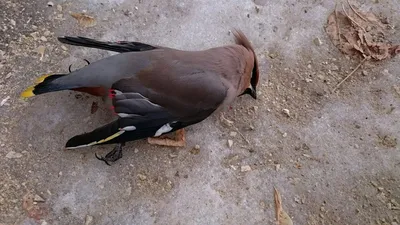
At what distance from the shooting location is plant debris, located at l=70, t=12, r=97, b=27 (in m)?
3.61

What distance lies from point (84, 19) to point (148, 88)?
878mm

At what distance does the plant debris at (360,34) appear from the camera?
11.9 feet

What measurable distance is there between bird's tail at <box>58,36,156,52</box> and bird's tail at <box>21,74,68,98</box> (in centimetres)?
21

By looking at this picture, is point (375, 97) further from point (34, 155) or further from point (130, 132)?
point (34, 155)

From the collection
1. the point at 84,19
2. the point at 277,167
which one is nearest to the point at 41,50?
the point at 84,19

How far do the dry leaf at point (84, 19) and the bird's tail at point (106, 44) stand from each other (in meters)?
0.42

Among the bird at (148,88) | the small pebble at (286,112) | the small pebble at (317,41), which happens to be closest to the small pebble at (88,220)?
the bird at (148,88)

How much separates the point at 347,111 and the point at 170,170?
1.06 meters

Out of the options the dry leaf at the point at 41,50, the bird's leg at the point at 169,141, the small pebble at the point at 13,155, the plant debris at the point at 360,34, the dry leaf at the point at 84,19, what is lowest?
the small pebble at the point at 13,155

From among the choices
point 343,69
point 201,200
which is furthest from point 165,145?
point 343,69

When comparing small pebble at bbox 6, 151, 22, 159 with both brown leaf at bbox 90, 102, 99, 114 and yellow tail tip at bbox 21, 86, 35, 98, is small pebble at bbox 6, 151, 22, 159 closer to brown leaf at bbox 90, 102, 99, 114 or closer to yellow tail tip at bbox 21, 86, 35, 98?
yellow tail tip at bbox 21, 86, 35, 98

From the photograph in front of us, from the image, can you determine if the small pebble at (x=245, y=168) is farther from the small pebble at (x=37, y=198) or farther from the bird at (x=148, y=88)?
the small pebble at (x=37, y=198)

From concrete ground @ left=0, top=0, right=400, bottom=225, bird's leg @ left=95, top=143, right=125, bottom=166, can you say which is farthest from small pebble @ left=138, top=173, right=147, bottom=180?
bird's leg @ left=95, top=143, right=125, bottom=166

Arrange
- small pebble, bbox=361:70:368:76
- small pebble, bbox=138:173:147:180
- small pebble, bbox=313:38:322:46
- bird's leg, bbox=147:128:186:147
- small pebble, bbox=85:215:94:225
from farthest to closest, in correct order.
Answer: small pebble, bbox=313:38:322:46 < small pebble, bbox=361:70:368:76 < bird's leg, bbox=147:128:186:147 < small pebble, bbox=138:173:147:180 < small pebble, bbox=85:215:94:225
